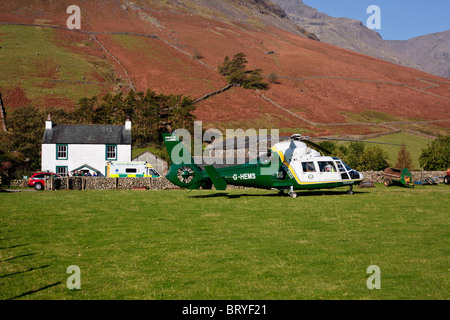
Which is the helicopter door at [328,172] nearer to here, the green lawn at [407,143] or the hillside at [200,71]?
the green lawn at [407,143]

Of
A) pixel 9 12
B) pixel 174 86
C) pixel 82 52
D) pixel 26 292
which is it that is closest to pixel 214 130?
pixel 174 86

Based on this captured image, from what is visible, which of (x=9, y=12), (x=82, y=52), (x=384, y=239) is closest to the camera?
(x=384, y=239)

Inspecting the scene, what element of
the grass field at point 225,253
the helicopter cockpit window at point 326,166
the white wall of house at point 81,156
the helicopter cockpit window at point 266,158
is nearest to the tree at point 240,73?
the white wall of house at point 81,156

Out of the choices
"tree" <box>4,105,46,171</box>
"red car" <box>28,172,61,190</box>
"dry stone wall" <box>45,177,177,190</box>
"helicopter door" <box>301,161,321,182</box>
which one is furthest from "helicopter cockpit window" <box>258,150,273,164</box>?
"tree" <box>4,105,46,171</box>

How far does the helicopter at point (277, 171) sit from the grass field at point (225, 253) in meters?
4.67

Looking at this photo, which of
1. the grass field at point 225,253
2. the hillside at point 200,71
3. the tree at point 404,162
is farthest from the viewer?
the hillside at point 200,71

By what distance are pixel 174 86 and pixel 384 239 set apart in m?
93.1

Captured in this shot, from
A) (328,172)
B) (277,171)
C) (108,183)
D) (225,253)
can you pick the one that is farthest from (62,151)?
(225,253)

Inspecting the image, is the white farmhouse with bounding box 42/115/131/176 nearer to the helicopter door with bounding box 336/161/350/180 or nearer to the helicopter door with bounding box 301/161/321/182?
the helicopter door with bounding box 301/161/321/182

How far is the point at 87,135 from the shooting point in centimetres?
5031

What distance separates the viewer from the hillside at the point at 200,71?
3595 inches

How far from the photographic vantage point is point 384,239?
1238 centimetres

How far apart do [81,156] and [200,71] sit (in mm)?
71417
